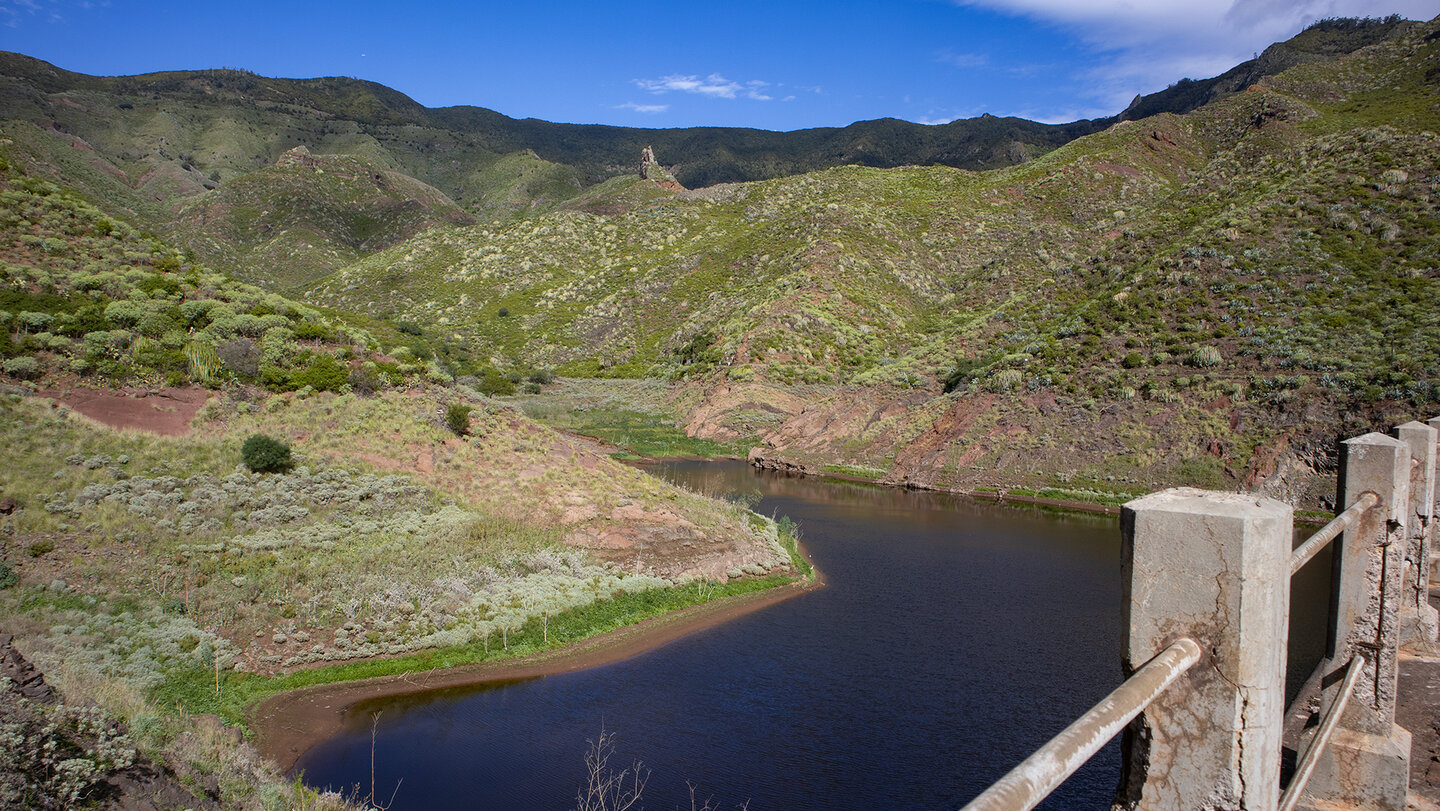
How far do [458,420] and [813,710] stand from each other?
52.2 feet

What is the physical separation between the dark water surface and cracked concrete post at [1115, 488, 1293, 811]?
10.0 meters

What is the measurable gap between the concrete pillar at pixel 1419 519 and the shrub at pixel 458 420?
24152mm

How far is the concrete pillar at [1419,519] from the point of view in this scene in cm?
522

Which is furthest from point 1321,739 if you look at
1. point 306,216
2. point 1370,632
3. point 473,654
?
point 306,216

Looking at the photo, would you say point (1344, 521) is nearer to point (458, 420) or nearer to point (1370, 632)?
point (1370, 632)

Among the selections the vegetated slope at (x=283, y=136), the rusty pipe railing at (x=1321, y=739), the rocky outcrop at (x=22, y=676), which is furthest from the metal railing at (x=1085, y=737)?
the vegetated slope at (x=283, y=136)

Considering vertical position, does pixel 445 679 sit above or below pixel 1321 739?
below

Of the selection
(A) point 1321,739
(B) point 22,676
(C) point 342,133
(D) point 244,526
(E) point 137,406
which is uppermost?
(C) point 342,133

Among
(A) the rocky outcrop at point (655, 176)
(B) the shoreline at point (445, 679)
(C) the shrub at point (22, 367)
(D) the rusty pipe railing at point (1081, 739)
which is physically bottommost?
(B) the shoreline at point (445, 679)

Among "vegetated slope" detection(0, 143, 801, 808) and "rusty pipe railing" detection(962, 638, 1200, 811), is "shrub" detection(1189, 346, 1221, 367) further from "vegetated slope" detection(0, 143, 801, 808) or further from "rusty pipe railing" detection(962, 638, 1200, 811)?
"rusty pipe railing" detection(962, 638, 1200, 811)

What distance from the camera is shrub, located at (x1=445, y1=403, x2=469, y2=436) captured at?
25906 millimetres

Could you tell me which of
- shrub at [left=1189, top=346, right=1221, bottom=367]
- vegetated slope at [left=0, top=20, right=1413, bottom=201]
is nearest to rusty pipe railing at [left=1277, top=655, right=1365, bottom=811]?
shrub at [left=1189, top=346, right=1221, bottom=367]

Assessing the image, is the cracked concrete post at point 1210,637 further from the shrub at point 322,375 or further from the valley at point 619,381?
the shrub at point 322,375

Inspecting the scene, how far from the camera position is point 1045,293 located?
2133 inches
